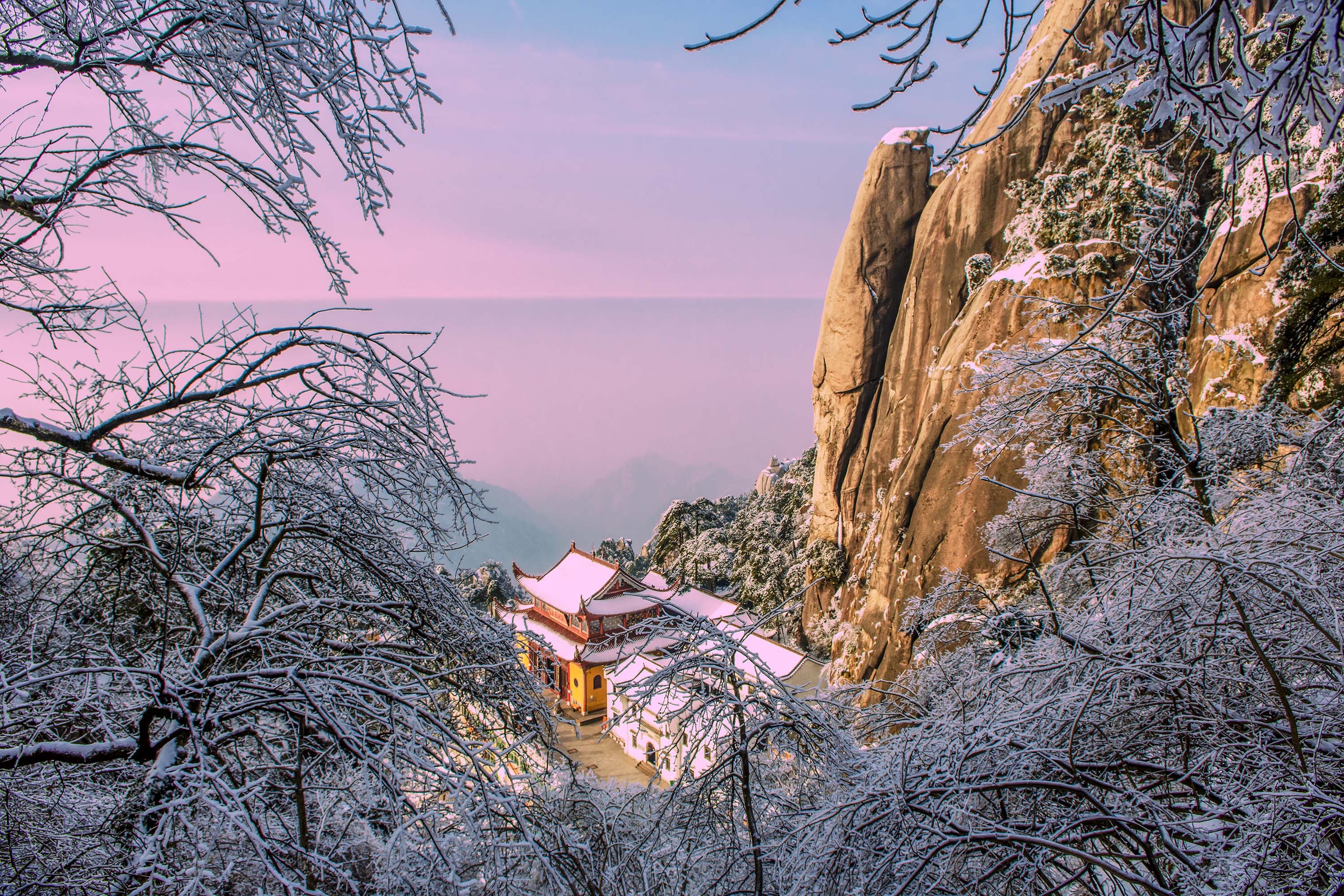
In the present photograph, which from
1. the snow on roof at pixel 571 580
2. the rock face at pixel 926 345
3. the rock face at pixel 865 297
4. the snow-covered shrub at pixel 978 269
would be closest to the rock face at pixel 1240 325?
the rock face at pixel 926 345

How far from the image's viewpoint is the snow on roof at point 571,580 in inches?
786

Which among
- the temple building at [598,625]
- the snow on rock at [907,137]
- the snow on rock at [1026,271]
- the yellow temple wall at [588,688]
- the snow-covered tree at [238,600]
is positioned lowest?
the yellow temple wall at [588,688]

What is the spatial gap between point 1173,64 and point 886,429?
14.9 meters

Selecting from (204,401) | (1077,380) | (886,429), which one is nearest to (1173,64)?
(204,401)

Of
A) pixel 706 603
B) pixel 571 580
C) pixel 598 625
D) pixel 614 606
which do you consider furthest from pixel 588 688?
pixel 706 603

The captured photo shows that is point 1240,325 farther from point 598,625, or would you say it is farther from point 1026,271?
point 598,625

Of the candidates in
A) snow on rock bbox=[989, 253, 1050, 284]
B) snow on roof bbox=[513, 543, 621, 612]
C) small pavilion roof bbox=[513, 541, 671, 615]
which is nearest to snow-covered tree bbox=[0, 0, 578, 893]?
snow on rock bbox=[989, 253, 1050, 284]

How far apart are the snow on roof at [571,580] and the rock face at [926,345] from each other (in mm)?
6718

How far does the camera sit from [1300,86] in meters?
1.39

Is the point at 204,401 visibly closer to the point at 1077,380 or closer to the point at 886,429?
the point at 1077,380

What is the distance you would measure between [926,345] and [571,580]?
13.3 metres

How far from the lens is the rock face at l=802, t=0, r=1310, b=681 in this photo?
31.9ft

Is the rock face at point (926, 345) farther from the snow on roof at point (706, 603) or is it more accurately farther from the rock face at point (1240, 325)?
the snow on roof at point (706, 603)

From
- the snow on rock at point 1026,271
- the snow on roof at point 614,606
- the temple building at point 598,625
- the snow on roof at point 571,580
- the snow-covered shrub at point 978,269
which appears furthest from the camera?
the snow on roof at point 571,580
